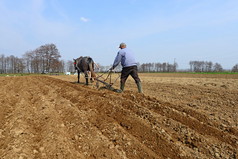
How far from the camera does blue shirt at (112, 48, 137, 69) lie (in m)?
6.78

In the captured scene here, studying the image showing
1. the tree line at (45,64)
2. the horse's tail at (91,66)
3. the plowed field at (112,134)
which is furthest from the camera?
the tree line at (45,64)

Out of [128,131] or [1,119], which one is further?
[1,119]

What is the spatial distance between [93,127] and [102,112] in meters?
0.97

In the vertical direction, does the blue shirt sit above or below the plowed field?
above

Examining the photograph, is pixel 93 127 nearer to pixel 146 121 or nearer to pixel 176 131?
pixel 146 121

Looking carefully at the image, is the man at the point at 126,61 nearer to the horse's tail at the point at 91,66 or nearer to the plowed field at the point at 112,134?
the plowed field at the point at 112,134

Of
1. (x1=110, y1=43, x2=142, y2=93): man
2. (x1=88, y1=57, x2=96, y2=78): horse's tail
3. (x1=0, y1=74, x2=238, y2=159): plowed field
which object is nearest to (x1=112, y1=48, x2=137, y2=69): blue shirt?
(x1=110, y1=43, x2=142, y2=93): man

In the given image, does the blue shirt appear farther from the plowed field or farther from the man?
the plowed field

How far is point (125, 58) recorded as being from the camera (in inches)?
267

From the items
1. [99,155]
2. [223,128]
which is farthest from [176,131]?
[99,155]

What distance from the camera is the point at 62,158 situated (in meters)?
2.54

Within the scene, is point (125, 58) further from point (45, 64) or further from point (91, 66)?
point (45, 64)

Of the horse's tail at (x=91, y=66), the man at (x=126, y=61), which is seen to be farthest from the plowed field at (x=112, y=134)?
the horse's tail at (x=91, y=66)

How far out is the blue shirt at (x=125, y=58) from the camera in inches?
267
